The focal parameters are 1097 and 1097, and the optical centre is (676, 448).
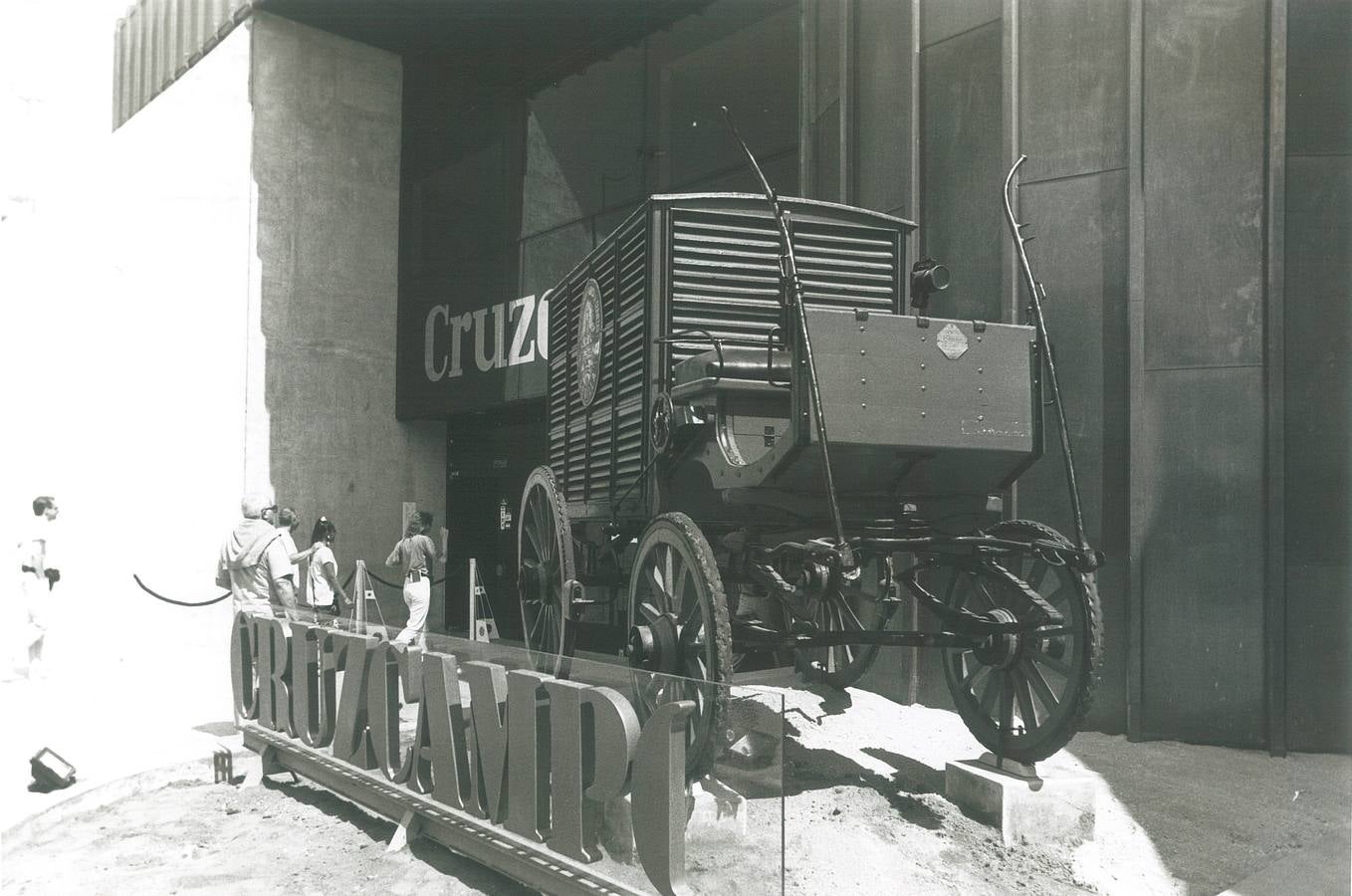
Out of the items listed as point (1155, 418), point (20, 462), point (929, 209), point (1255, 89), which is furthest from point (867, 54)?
point (20, 462)

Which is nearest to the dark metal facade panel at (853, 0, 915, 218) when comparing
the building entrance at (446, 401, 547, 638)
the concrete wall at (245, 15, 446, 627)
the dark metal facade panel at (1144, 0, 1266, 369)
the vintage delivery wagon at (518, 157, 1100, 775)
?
the dark metal facade panel at (1144, 0, 1266, 369)

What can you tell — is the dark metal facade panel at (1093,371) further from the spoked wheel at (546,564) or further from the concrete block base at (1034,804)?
the spoked wheel at (546,564)

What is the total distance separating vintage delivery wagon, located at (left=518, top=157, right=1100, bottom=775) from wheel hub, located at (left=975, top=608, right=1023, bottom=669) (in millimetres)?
11

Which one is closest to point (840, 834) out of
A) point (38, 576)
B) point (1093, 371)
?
point (1093, 371)

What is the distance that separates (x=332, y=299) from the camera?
1623cm

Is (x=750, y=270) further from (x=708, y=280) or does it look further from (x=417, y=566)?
(x=417, y=566)

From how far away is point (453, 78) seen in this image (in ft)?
52.6

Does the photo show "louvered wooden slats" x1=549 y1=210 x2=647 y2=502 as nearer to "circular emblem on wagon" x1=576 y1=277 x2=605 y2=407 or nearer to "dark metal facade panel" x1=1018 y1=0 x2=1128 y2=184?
"circular emblem on wagon" x1=576 y1=277 x2=605 y2=407

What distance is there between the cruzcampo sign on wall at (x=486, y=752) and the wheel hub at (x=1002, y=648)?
2.08 metres

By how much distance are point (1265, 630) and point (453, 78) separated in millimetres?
13188

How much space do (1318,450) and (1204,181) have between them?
6.21 feet

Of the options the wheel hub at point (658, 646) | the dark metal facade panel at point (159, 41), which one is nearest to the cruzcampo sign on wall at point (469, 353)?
the dark metal facade panel at point (159, 41)

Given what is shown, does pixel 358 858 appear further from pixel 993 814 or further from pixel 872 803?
pixel 993 814

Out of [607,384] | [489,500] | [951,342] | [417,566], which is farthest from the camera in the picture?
[489,500]
